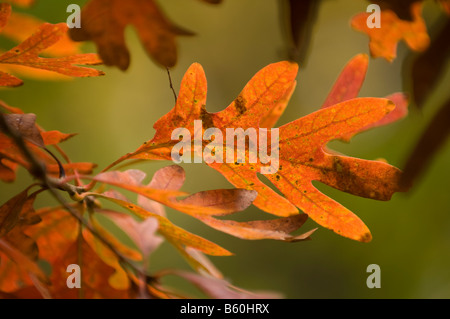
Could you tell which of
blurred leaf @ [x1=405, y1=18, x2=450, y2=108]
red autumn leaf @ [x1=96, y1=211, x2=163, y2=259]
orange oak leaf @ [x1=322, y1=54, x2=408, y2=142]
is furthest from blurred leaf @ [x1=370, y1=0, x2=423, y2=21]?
red autumn leaf @ [x1=96, y1=211, x2=163, y2=259]

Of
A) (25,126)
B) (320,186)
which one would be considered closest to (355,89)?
(25,126)

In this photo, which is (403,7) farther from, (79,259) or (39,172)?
(79,259)

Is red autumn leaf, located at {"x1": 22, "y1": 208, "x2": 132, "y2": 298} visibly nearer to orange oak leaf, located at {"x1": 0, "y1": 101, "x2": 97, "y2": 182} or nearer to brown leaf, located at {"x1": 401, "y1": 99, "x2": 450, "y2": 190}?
orange oak leaf, located at {"x1": 0, "y1": 101, "x2": 97, "y2": 182}

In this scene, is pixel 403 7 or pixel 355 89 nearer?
pixel 403 7

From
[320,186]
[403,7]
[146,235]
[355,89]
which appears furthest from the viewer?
[320,186]

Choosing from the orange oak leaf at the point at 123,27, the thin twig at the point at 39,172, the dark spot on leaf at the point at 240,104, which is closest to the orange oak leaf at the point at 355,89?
the dark spot on leaf at the point at 240,104
